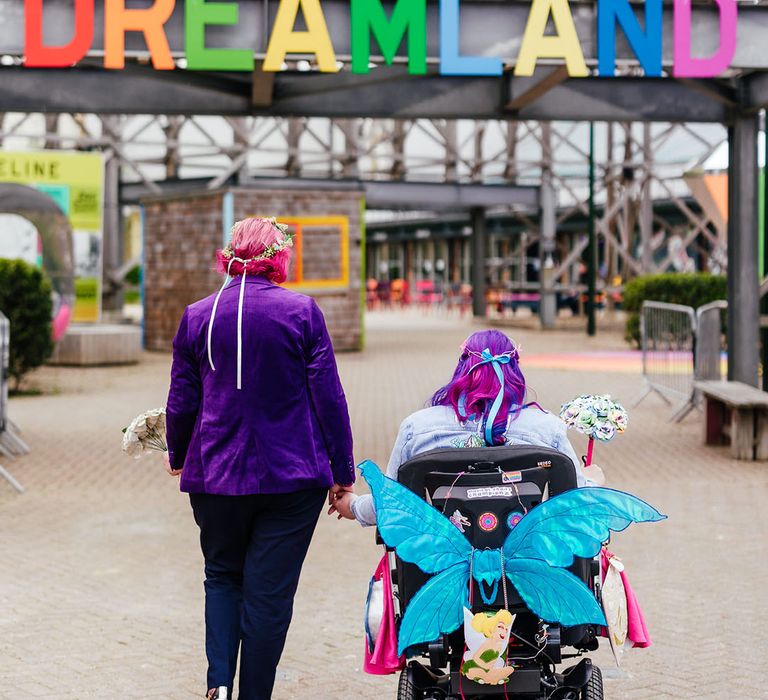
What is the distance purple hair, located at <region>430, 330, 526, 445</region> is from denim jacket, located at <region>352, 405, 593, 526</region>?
0.03m

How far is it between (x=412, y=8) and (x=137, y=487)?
4143 millimetres

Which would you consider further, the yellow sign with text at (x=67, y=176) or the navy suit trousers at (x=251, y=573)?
the yellow sign with text at (x=67, y=176)

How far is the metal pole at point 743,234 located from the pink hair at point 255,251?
8794 millimetres

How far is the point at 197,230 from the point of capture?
79.1 ft

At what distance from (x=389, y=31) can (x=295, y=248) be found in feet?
44.0

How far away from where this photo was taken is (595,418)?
165 inches

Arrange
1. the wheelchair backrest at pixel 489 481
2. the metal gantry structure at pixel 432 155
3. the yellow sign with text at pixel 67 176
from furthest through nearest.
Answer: the metal gantry structure at pixel 432 155 < the yellow sign with text at pixel 67 176 < the wheelchair backrest at pixel 489 481

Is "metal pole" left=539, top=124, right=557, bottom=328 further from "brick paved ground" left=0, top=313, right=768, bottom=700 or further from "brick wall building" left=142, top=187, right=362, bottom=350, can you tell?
"brick paved ground" left=0, top=313, right=768, bottom=700

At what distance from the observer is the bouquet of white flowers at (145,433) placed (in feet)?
14.9

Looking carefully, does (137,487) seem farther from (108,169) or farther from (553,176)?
(553,176)

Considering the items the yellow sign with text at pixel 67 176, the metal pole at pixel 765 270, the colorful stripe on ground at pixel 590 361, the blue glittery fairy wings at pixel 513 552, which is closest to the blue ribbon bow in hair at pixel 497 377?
the blue glittery fairy wings at pixel 513 552

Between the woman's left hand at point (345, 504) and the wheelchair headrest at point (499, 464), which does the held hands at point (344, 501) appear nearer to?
the woman's left hand at point (345, 504)

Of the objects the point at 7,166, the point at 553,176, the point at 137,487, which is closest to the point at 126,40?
the point at 137,487

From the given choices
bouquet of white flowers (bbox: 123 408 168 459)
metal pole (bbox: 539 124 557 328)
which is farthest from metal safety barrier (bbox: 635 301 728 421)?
metal pole (bbox: 539 124 557 328)
